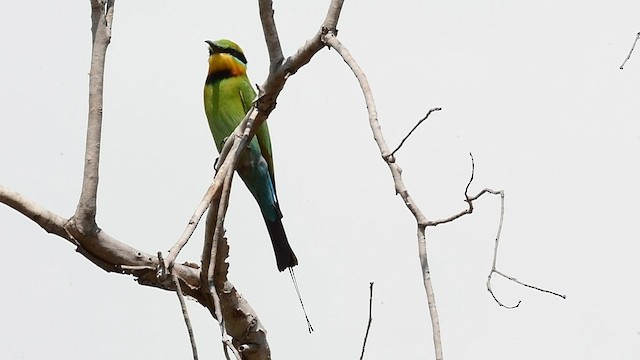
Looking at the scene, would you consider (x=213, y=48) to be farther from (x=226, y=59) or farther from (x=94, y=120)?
(x=94, y=120)

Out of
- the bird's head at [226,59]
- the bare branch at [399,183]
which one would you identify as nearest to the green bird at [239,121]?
the bird's head at [226,59]

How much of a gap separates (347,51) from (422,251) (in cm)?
60

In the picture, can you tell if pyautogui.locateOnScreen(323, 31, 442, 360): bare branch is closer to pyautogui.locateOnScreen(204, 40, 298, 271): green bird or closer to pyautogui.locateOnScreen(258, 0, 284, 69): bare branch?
pyautogui.locateOnScreen(258, 0, 284, 69): bare branch

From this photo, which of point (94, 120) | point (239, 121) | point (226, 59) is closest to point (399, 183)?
point (94, 120)

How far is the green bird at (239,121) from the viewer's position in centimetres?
399

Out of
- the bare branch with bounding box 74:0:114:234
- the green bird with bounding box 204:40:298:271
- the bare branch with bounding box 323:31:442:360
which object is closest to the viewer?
the bare branch with bounding box 323:31:442:360

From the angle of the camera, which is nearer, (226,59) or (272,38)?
(272,38)

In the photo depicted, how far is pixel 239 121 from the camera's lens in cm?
413

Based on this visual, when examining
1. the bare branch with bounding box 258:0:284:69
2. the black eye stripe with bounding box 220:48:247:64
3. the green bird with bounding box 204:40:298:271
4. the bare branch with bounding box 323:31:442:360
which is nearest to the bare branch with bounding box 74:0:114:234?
the bare branch with bounding box 258:0:284:69

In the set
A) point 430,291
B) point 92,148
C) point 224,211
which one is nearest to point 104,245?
point 92,148

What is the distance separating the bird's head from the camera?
4.31 metres

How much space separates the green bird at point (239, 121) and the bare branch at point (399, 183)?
1795 millimetres

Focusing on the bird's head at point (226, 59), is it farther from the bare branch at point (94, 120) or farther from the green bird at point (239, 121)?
the bare branch at point (94, 120)

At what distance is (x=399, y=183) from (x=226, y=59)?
8.80ft
